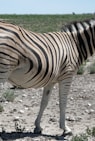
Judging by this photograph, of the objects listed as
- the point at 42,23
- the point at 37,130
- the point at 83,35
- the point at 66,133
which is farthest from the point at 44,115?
the point at 42,23

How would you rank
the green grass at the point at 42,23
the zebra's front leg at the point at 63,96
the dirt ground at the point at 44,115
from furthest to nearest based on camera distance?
the green grass at the point at 42,23
the zebra's front leg at the point at 63,96
the dirt ground at the point at 44,115

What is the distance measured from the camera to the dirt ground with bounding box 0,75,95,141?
25.2 ft

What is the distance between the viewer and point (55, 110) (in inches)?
387

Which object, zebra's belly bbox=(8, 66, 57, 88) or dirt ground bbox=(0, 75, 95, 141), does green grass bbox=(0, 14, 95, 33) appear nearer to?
dirt ground bbox=(0, 75, 95, 141)

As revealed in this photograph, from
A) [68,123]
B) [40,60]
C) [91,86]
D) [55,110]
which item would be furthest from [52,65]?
[91,86]

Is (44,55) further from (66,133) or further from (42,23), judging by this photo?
(42,23)

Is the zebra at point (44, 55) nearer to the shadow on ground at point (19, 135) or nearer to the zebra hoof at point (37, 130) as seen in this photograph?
the zebra hoof at point (37, 130)

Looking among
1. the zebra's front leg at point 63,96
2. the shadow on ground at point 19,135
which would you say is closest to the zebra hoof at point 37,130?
the shadow on ground at point 19,135

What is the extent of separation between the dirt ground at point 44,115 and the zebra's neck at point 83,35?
4.69 feet

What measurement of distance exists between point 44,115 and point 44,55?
2355 millimetres

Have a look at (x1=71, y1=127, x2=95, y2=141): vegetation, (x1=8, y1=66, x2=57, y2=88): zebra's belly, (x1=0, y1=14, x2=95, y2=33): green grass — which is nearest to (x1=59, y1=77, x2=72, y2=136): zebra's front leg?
(x1=8, y1=66, x2=57, y2=88): zebra's belly

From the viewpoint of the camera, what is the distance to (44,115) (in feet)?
30.6

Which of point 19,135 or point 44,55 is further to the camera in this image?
point 19,135

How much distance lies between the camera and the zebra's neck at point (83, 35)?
8.08 metres
